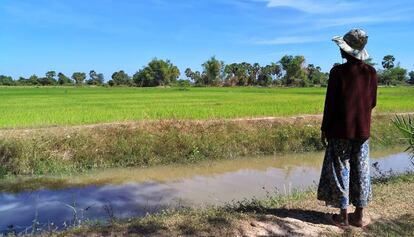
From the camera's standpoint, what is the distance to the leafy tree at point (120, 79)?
210 ft

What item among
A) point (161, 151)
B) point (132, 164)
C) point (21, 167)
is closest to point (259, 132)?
point (161, 151)

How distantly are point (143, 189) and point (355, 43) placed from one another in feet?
17.5

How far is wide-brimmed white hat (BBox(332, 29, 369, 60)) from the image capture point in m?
4.13

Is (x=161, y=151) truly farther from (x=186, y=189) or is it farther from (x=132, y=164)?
(x=186, y=189)

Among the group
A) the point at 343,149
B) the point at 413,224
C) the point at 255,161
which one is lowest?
the point at 255,161

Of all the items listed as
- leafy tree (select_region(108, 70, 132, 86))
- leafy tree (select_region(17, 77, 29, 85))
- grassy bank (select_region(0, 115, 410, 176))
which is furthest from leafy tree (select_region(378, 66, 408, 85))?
grassy bank (select_region(0, 115, 410, 176))

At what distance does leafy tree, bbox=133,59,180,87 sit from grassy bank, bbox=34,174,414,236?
183ft

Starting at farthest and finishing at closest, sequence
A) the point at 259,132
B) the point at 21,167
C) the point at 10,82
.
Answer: the point at 10,82, the point at 259,132, the point at 21,167

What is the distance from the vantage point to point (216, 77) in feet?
206

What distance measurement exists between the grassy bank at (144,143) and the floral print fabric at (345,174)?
6.85 meters

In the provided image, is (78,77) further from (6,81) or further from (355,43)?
(355,43)

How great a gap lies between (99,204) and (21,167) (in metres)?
3.06

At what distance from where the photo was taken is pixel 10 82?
5984 centimetres

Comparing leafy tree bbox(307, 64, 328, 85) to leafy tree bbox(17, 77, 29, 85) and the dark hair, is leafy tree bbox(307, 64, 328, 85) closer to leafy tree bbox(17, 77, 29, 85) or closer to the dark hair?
leafy tree bbox(17, 77, 29, 85)
